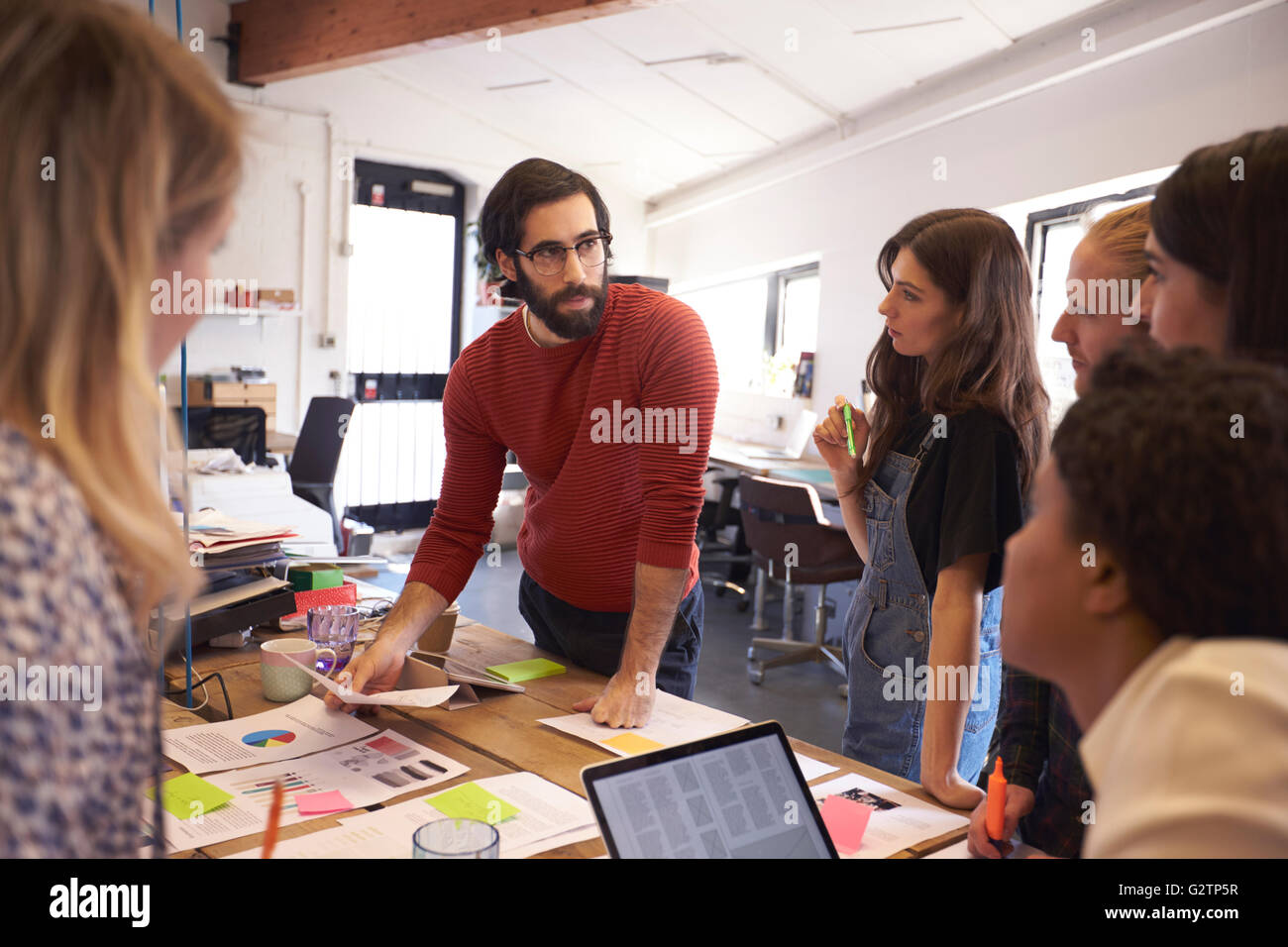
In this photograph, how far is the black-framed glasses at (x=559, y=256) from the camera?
188 cm

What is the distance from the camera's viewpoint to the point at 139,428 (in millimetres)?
693

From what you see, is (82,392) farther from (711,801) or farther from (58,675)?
(711,801)

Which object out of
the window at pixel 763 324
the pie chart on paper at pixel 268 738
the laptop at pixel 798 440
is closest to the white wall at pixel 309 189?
the window at pixel 763 324

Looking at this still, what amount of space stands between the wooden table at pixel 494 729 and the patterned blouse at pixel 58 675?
574mm

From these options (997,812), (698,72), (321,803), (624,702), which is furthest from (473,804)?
(698,72)

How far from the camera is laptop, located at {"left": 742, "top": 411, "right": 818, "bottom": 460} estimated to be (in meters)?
5.94

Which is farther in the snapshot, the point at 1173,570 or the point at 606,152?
the point at 606,152

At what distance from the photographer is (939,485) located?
1586 mm

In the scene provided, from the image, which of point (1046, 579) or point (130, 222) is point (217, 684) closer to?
point (130, 222)

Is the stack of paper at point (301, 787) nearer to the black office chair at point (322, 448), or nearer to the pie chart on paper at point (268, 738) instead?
the pie chart on paper at point (268, 738)

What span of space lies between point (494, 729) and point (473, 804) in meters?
0.27

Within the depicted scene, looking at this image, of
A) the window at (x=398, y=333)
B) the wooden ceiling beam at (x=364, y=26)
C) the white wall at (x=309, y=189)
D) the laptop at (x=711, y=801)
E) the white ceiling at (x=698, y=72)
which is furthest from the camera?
the window at (x=398, y=333)
